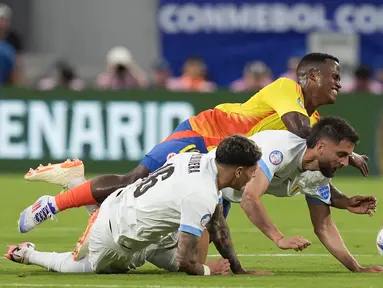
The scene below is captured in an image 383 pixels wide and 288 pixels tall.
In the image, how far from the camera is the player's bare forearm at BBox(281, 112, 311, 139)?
9.74 metres

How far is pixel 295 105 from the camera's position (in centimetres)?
1020

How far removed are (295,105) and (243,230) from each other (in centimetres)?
386

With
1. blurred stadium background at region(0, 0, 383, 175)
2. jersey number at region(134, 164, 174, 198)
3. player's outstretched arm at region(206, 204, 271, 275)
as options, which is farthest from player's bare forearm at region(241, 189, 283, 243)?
blurred stadium background at region(0, 0, 383, 175)

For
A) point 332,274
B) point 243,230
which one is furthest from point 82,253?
point 243,230

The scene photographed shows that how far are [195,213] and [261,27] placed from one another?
18.3 m

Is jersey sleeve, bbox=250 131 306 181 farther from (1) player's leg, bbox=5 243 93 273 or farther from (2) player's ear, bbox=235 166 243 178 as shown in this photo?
(1) player's leg, bbox=5 243 93 273

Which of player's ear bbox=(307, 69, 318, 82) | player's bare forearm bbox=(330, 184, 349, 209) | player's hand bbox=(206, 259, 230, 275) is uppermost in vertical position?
player's ear bbox=(307, 69, 318, 82)

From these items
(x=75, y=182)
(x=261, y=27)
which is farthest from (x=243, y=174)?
(x=261, y=27)

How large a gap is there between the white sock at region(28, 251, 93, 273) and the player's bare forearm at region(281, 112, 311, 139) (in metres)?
1.91

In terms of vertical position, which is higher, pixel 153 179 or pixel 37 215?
pixel 153 179

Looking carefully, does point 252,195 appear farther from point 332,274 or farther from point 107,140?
point 107,140

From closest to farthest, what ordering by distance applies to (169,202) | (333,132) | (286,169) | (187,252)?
(187,252)
(169,202)
(333,132)
(286,169)

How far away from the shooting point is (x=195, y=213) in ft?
27.7

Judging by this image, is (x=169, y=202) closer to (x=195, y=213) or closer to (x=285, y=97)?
(x=195, y=213)
